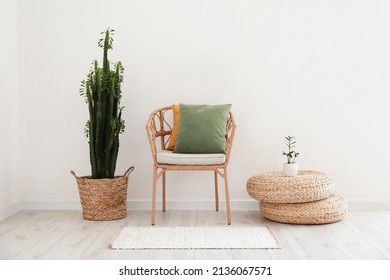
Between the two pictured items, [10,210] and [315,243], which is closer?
[315,243]

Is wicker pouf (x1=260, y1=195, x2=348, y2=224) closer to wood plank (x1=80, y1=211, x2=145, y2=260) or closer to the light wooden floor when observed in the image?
the light wooden floor

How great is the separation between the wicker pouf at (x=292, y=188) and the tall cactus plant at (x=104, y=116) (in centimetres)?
112

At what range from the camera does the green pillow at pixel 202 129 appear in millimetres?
3705

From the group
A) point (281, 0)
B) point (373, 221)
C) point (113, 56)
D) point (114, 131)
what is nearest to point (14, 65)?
point (113, 56)

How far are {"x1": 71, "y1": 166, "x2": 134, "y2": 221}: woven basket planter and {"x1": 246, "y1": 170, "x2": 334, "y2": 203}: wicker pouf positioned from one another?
3.41ft

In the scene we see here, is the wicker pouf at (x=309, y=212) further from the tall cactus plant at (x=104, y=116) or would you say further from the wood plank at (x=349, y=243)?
the tall cactus plant at (x=104, y=116)

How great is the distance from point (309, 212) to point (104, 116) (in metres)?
1.65

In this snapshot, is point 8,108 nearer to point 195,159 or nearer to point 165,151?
point 165,151

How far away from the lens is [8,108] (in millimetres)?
4074

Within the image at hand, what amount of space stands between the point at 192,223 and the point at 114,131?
91 cm

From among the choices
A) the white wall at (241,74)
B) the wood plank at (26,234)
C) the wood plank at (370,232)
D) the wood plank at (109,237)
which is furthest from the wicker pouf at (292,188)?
the wood plank at (26,234)

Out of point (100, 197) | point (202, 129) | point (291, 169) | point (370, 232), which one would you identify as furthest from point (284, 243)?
point (100, 197)

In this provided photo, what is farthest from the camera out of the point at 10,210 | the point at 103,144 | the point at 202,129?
the point at 10,210

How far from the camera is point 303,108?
13.8 feet
